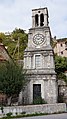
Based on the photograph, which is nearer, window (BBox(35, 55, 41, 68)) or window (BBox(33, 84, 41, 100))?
window (BBox(33, 84, 41, 100))

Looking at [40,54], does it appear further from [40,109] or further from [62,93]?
[40,109]

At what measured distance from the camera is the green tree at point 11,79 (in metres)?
24.0

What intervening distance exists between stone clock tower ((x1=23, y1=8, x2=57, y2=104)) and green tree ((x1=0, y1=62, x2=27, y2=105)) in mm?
4500

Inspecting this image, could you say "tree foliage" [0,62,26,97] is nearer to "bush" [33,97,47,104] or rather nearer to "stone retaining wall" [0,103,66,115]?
"stone retaining wall" [0,103,66,115]

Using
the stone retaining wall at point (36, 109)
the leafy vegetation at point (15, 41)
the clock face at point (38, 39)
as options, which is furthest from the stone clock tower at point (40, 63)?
the leafy vegetation at point (15, 41)

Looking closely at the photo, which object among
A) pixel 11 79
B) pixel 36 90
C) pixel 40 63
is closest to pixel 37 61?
pixel 40 63

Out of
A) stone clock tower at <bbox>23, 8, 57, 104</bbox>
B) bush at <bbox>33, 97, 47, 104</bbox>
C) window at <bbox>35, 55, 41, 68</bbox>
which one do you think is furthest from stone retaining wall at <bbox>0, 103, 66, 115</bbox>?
window at <bbox>35, 55, 41, 68</bbox>

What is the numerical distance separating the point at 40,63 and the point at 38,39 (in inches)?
155

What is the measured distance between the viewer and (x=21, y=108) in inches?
859

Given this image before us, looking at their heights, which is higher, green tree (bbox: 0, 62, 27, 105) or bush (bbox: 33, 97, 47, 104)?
green tree (bbox: 0, 62, 27, 105)

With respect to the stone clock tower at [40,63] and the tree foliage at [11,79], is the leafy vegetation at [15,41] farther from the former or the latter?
the tree foliage at [11,79]

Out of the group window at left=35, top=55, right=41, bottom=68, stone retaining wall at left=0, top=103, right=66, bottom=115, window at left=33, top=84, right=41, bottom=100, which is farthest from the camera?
window at left=35, top=55, right=41, bottom=68

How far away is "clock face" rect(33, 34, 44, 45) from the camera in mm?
31641

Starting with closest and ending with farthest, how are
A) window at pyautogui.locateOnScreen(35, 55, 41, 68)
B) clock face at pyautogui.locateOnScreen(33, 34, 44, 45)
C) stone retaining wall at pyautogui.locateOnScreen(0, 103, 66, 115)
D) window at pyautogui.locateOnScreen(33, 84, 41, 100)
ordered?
stone retaining wall at pyautogui.locateOnScreen(0, 103, 66, 115)
window at pyautogui.locateOnScreen(33, 84, 41, 100)
window at pyautogui.locateOnScreen(35, 55, 41, 68)
clock face at pyautogui.locateOnScreen(33, 34, 44, 45)
